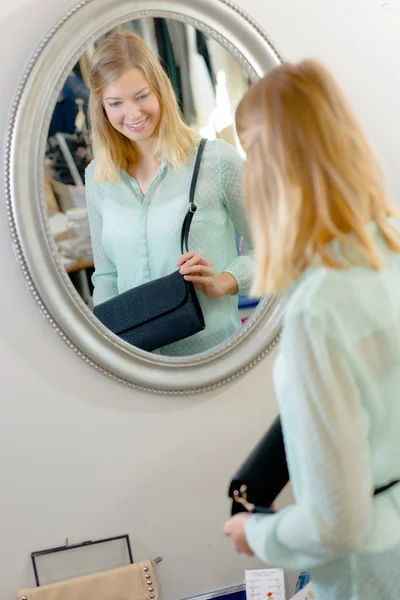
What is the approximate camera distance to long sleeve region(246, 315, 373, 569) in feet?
2.49

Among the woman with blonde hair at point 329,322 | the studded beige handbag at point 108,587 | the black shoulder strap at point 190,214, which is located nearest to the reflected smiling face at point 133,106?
the black shoulder strap at point 190,214

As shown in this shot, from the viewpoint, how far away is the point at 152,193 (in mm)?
1444

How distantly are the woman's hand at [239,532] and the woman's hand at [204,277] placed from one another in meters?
0.63

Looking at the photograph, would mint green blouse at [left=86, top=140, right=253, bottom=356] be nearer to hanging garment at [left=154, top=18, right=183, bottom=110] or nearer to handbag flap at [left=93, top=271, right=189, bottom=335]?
handbag flap at [left=93, top=271, right=189, bottom=335]

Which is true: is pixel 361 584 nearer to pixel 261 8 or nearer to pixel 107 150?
pixel 107 150

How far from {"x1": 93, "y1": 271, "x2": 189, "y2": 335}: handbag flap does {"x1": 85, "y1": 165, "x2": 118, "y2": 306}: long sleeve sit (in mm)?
24

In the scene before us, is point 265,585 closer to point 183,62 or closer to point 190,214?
point 190,214

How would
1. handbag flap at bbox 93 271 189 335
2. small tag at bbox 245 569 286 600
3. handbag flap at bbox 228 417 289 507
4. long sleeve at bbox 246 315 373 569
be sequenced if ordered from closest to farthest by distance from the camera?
1. long sleeve at bbox 246 315 373 569
2. handbag flap at bbox 228 417 289 507
3. handbag flap at bbox 93 271 189 335
4. small tag at bbox 245 569 286 600

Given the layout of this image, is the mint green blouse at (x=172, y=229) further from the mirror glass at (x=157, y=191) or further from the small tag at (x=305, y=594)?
the small tag at (x=305, y=594)

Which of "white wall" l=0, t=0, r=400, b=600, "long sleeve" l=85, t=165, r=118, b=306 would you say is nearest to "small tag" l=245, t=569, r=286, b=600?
"white wall" l=0, t=0, r=400, b=600

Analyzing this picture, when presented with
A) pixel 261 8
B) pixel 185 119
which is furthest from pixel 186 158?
pixel 261 8

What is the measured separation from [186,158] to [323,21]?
0.46m

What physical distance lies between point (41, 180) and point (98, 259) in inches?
7.1

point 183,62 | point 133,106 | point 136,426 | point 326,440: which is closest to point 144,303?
point 136,426
